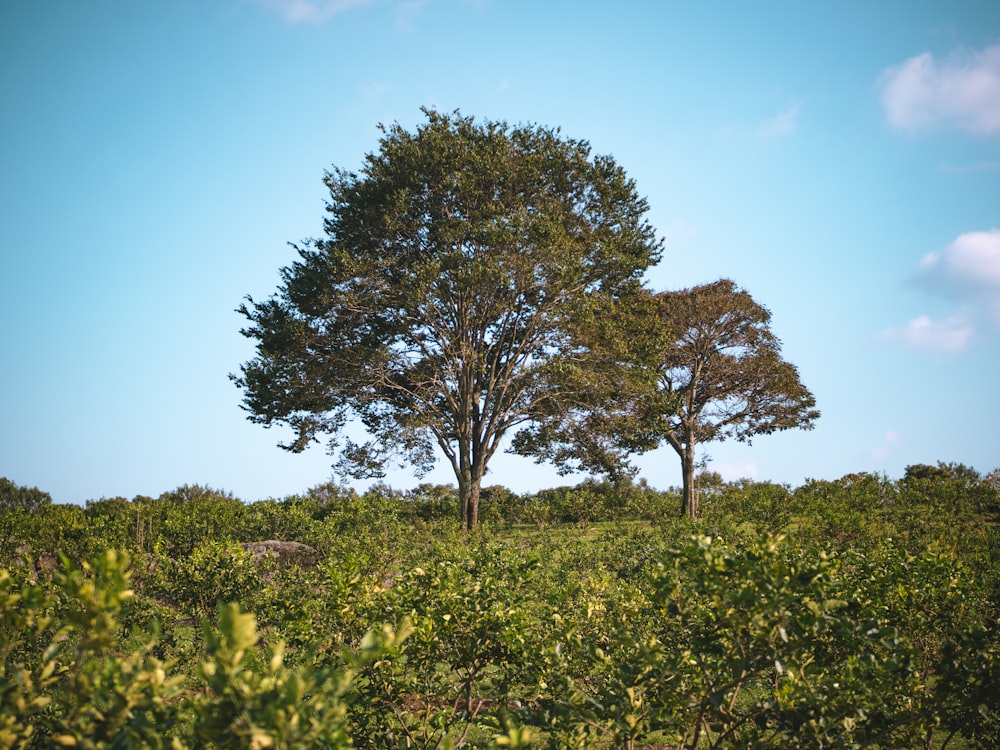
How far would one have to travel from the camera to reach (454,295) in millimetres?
18969

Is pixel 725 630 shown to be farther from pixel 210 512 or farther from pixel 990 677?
pixel 210 512

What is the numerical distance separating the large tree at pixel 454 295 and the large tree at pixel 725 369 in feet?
21.0

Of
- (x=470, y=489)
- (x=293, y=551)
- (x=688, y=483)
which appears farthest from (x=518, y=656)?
(x=688, y=483)

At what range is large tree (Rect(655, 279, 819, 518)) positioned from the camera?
2555cm

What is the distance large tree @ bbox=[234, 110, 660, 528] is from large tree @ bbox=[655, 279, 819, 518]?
6.39 meters

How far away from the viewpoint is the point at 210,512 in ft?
51.1

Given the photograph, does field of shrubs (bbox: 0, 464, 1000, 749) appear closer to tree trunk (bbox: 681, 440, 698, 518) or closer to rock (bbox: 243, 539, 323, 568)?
rock (bbox: 243, 539, 323, 568)

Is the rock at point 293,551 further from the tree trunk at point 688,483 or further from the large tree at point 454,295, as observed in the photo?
the tree trunk at point 688,483

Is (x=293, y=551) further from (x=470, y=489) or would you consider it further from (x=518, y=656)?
(x=518, y=656)

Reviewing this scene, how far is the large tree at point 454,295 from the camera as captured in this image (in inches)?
692

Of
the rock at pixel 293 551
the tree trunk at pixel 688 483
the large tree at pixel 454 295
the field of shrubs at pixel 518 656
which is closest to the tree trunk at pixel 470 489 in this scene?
the large tree at pixel 454 295

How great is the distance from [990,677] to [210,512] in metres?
15.7

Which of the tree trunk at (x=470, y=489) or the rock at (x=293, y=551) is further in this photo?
the tree trunk at (x=470, y=489)

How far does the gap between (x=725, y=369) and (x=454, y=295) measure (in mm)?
12717
